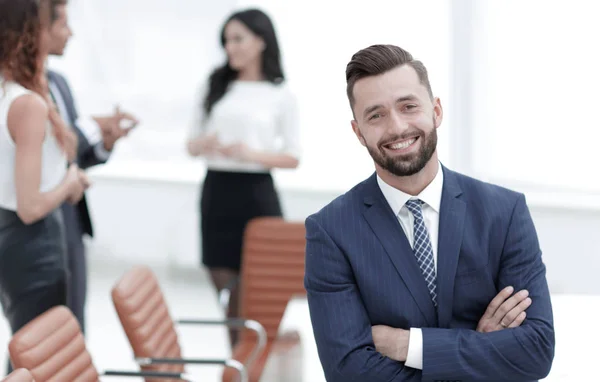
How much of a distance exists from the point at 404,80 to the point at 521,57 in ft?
10.9

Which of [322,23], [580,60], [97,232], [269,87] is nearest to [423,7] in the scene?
[322,23]

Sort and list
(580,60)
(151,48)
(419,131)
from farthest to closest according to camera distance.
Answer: (151,48), (580,60), (419,131)

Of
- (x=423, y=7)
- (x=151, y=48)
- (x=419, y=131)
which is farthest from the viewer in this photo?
(x=151, y=48)

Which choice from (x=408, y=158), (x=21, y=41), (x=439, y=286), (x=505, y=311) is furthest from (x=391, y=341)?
(x=21, y=41)

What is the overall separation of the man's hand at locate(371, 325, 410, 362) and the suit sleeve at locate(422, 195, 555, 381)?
2.0 inches

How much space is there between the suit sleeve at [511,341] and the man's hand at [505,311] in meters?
0.02

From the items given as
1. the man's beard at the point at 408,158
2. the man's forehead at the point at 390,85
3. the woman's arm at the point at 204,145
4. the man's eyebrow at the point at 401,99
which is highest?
the man's forehead at the point at 390,85

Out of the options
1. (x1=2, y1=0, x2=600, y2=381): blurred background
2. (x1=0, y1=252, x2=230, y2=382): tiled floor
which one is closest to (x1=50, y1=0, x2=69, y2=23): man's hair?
(x1=0, y1=252, x2=230, y2=382): tiled floor

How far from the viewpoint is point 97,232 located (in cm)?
641

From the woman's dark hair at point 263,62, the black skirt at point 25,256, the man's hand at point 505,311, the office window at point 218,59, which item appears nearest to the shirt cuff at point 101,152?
the black skirt at point 25,256

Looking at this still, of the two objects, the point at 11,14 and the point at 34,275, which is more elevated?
the point at 11,14

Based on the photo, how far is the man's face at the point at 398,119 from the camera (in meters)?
2.01

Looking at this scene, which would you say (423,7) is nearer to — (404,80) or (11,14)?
(11,14)

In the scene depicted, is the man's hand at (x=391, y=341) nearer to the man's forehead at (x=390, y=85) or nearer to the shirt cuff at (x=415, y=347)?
the shirt cuff at (x=415, y=347)
